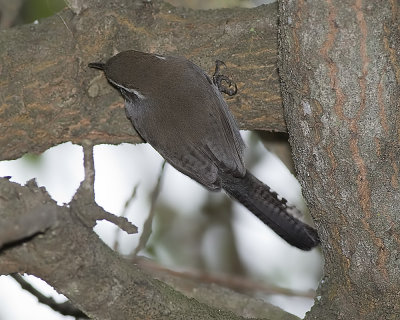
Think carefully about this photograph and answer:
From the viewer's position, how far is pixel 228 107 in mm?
4586

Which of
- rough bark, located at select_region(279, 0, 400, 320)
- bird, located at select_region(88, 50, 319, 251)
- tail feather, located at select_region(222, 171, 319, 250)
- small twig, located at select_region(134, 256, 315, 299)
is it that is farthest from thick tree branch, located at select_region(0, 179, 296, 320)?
small twig, located at select_region(134, 256, 315, 299)

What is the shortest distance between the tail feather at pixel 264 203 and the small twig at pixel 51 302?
123cm

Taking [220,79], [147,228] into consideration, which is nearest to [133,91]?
[220,79]

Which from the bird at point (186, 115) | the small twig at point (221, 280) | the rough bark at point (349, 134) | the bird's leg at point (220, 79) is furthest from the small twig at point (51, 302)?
the bird's leg at point (220, 79)

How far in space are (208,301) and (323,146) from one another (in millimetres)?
2185

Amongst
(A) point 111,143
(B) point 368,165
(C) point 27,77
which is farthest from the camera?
(A) point 111,143

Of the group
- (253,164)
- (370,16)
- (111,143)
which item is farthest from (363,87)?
(253,164)

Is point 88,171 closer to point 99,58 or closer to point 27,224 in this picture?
point 27,224

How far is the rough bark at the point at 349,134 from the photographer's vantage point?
2904 millimetres

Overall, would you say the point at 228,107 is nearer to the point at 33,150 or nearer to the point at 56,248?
the point at 33,150

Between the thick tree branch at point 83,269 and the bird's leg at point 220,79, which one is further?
the bird's leg at point 220,79

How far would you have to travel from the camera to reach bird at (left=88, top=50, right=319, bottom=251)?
14.8ft

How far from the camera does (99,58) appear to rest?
455 cm

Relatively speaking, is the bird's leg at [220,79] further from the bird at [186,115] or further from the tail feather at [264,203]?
the tail feather at [264,203]
